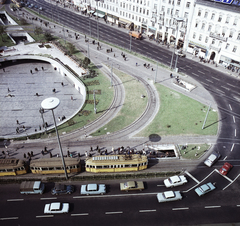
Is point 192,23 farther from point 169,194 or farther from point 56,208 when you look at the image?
point 56,208

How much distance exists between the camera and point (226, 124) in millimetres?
57438

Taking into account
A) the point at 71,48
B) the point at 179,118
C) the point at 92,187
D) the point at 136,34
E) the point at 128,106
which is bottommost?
the point at 92,187

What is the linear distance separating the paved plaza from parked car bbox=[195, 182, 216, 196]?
36937 millimetres

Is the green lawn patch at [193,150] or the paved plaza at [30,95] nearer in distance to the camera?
the green lawn patch at [193,150]

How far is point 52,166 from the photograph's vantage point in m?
42.8

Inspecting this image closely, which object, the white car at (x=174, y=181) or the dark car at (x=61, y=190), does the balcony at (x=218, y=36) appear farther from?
the dark car at (x=61, y=190)

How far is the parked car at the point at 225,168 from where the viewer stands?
4419 cm

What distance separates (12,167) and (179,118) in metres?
41.3

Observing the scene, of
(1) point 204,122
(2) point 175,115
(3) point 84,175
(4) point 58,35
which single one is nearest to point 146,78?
(2) point 175,115

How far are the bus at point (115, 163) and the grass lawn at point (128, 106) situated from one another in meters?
11.3

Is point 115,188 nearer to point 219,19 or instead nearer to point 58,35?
point 219,19

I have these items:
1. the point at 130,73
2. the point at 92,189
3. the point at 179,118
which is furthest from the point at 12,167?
the point at 130,73

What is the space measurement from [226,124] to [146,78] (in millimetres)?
29954

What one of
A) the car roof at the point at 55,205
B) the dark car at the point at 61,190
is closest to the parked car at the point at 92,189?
the dark car at the point at 61,190
